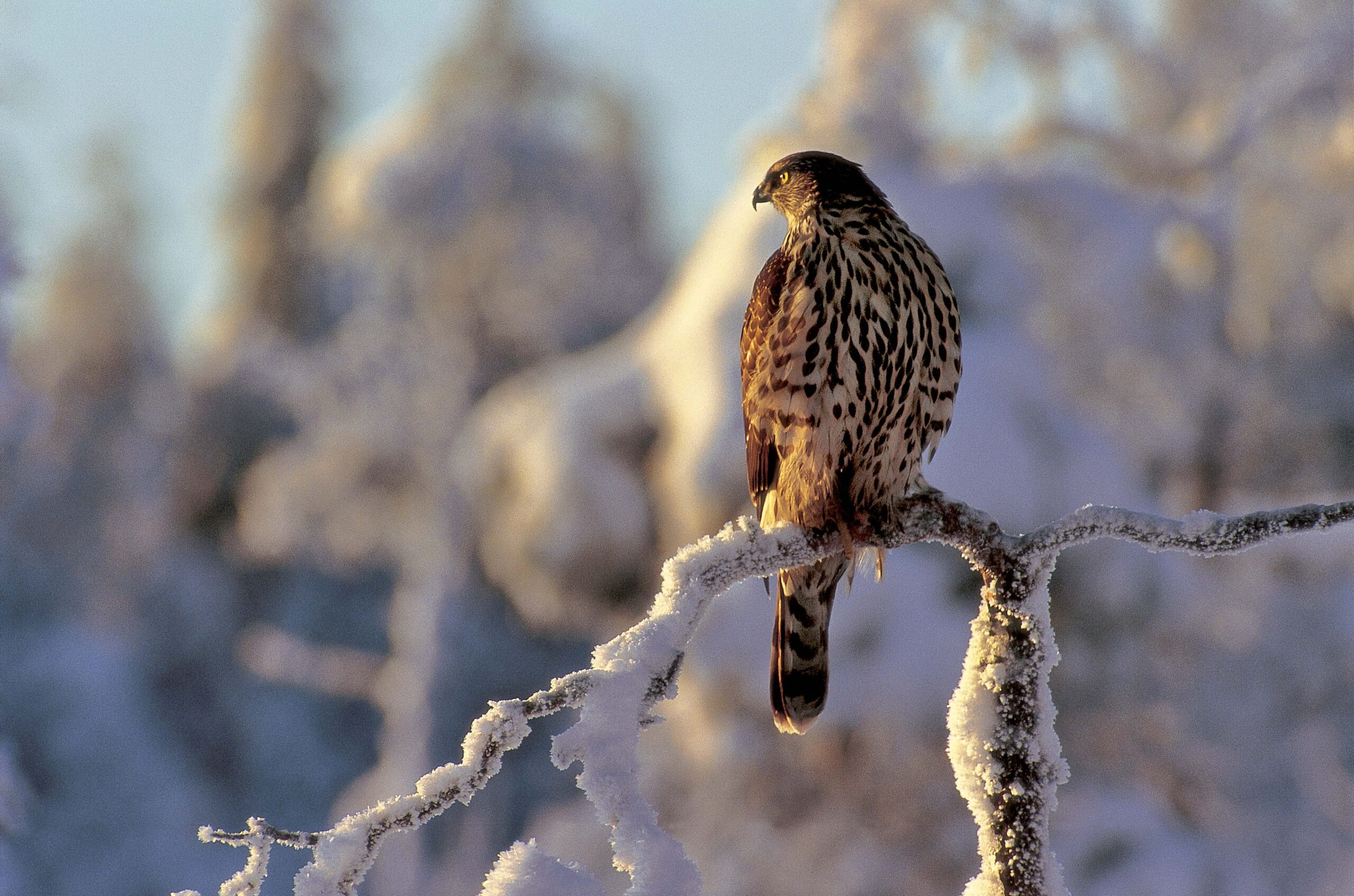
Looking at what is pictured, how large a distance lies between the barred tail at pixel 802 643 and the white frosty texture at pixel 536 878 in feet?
4.03

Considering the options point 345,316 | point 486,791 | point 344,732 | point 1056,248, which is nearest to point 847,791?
point 1056,248

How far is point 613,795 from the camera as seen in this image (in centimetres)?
161

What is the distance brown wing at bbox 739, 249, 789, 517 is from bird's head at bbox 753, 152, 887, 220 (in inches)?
4.3

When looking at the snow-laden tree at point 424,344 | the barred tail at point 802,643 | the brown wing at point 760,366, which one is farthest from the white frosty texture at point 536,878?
the snow-laden tree at point 424,344

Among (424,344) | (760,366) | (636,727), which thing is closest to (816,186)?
(760,366)

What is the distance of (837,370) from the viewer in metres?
2.81

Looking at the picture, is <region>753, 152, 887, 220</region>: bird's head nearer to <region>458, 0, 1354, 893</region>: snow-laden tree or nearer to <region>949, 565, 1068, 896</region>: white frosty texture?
<region>949, 565, 1068, 896</region>: white frosty texture

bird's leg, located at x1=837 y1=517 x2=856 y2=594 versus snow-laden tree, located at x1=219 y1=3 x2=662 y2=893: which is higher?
snow-laden tree, located at x1=219 y1=3 x2=662 y2=893

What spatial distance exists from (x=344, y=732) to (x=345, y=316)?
19.9 feet

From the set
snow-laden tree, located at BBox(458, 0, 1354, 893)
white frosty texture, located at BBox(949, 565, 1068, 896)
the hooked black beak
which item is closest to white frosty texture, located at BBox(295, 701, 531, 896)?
white frosty texture, located at BBox(949, 565, 1068, 896)

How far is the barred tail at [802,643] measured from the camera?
2.84 meters

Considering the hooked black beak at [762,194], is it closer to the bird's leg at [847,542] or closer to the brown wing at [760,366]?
the brown wing at [760,366]

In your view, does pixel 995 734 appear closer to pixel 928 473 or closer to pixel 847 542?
pixel 847 542

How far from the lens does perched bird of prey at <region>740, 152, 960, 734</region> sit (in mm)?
2799
